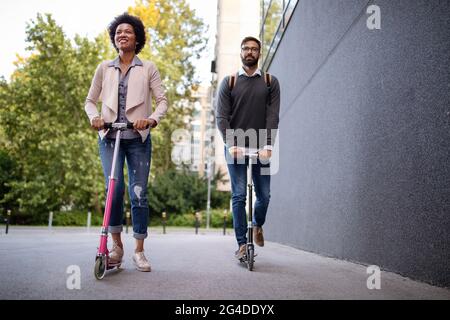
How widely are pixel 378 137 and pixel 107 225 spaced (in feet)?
7.94

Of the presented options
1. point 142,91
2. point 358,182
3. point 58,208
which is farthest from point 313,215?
point 58,208

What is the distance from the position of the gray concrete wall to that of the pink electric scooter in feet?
6.97

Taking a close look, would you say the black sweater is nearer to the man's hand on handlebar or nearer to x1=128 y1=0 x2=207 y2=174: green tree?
the man's hand on handlebar

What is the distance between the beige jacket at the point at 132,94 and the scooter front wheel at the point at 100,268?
100cm

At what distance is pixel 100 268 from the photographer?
289cm

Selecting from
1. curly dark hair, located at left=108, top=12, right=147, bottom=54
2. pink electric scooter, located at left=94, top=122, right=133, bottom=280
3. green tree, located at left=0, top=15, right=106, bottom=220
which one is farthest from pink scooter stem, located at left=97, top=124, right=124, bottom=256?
green tree, located at left=0, top=15, right=106, bottom=220

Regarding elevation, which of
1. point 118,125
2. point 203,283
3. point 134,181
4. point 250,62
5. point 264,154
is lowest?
point 203,283

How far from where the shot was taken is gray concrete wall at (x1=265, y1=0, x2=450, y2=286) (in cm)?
281

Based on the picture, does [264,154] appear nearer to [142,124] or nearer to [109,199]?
[142,124]

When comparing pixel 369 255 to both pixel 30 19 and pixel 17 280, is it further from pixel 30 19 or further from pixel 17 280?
pixel 30 19

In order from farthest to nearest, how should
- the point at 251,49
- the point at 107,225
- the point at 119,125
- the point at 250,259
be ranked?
1. the point at 251,49
2. the point at 250,259
3. the point at 119,125
4. the point at 107,225

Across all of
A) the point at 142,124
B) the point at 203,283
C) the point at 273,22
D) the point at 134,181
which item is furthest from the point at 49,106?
the point at 203,283

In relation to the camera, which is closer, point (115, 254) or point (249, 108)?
point (115, 254)

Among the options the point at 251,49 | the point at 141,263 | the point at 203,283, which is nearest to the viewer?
the point at 203,283
